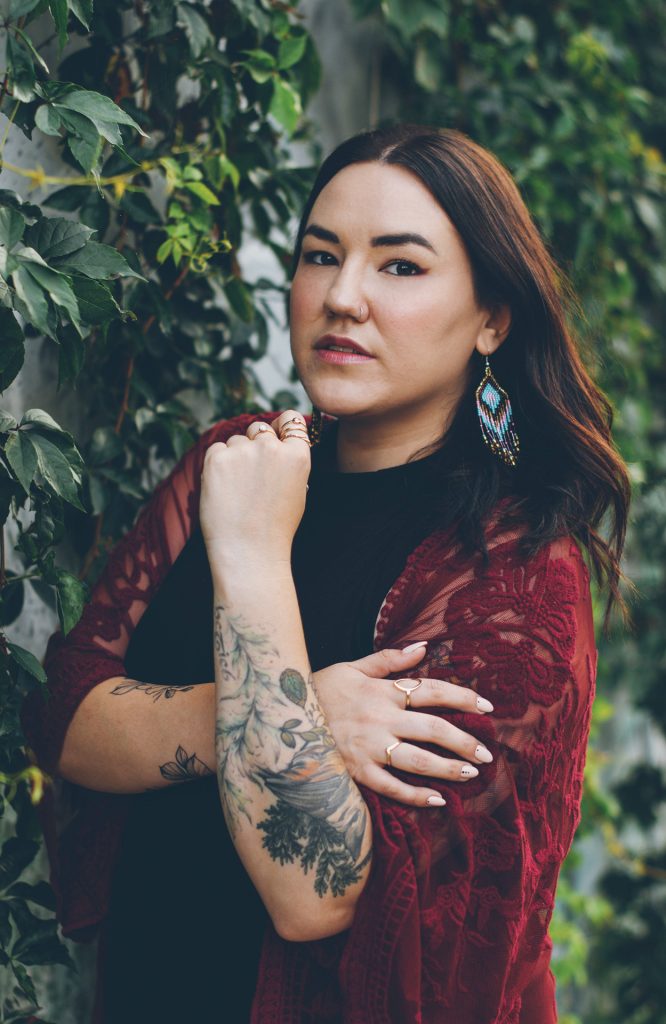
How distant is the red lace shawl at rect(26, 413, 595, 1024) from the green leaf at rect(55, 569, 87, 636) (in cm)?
14

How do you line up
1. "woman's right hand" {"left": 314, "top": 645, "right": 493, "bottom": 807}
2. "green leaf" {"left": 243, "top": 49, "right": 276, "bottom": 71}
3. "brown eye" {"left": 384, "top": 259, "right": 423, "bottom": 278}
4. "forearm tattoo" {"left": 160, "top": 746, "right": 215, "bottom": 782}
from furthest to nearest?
"green leaf" {"left": 243, "top": 49, "right": 276, "bottom": 71}, "brown eye" {"left": 384, "top": 259, "right": 423, "bottom": 278}, "forearm tattoo" {"left": 160, "top": 746, "right": 215, "bottom": 782}, "woman's right hand" {"left": 314, "top": 645, "right": 493, "bottom": 807}

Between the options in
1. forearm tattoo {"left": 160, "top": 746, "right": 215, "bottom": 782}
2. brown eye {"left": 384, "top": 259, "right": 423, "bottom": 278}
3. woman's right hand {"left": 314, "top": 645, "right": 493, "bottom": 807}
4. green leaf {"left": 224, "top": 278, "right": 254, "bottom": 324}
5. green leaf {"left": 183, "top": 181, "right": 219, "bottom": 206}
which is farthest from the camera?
green leaf {"left": 224, "top": 278, "right": 254, "bottom": 324}

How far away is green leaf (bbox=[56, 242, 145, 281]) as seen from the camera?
137 centimetres

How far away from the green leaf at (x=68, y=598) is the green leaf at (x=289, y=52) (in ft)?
3.46

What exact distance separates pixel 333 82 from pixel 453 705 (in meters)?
1.91

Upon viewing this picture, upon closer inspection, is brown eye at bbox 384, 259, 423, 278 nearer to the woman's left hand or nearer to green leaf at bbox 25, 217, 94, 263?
the woman's left hand

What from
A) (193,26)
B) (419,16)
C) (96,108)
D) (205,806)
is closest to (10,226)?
(96,108)

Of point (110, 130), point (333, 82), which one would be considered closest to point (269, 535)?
point (110, 130)

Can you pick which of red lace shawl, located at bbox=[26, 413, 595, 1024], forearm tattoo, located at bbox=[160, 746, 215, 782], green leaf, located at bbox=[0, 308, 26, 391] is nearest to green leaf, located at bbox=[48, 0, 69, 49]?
green leaf, located at bbox=[0, 308, 26, 391]

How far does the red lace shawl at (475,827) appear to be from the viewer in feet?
4.34

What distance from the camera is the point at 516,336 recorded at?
1.69 meters

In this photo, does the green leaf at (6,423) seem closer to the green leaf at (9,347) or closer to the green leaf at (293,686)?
the green leaf at (9,347)

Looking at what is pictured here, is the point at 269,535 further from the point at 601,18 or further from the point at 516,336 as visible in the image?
the point at 601,18

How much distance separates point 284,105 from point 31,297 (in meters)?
0.92
